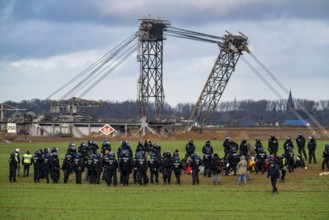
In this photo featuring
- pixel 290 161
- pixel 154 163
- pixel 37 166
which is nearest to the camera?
pixel 154 163

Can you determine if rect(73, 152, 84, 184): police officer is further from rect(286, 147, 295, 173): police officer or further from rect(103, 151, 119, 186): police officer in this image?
rect(286, 147, 295, 173): police officer

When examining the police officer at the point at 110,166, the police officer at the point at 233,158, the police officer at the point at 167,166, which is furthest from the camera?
the police officer at the point at 233,158

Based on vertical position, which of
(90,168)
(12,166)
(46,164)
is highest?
(46,164)

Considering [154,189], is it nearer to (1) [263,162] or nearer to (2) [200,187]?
(2) [200,187]

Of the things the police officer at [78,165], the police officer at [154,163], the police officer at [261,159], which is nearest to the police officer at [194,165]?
the police officer at [154,163]

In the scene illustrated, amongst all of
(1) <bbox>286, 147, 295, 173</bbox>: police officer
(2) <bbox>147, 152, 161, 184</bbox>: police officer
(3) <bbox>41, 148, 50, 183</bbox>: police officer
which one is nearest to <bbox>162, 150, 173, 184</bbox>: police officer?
(2) <bbox>147, 152, 161, 184</bbox>: police officer

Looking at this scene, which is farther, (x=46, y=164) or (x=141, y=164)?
(x=46, y=164)

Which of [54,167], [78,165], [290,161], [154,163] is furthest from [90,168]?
[290,161]

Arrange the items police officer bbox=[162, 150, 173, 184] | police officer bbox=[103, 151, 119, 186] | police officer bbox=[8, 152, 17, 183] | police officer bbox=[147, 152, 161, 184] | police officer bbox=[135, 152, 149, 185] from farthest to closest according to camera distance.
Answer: police officer bbox=[8, 152, 17, 183] → police officer bbox=[147, 152, 161, 184] → police officer bbox=[162, 150, 173, 184] → police officer bbox=[135, 152, 149, 185] → police officer bbox=[103, 151, 119, 186]

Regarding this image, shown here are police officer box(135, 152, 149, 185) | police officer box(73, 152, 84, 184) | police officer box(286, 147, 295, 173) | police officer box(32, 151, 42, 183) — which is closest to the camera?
police officer box(135, 152, 149, 185)

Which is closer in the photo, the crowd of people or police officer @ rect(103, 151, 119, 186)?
police officer @ rect(103, 151, 119, 186)

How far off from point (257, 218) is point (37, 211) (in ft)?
27.6

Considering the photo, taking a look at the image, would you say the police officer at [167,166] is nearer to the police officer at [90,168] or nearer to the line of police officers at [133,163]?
the line of police officers at [133,163]

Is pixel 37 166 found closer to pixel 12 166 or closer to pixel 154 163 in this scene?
pixel 12 166
